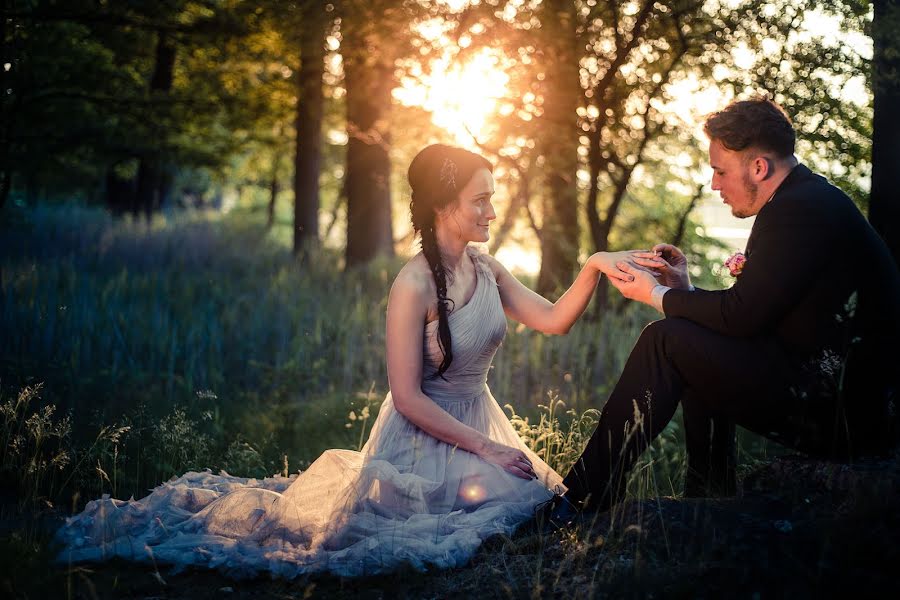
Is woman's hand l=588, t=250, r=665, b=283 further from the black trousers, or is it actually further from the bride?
the black trousers

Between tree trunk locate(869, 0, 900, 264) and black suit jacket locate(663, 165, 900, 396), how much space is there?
1.94 meters

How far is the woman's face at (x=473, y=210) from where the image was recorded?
4.07m

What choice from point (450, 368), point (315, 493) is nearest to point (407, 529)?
point (315, 493)

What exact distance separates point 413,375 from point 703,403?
1.37 m

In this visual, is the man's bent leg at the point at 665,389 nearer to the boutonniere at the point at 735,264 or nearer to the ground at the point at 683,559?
the ground at the point at 683,559

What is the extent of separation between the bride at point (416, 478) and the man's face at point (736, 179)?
658 millimetres

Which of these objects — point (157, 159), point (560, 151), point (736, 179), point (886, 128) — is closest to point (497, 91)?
point (560, 151)

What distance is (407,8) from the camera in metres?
7.82

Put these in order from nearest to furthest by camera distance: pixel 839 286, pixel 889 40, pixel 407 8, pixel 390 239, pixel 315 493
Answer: pixel 839 286 → pixel 315 493 → pixel 889 40 → pixel 407 8 → pixel 390 239

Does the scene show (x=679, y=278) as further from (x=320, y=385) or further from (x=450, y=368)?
(x=320, y=385)

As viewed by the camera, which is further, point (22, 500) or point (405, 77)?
point (405, 77)

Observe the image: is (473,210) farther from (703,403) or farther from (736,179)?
(703,403)

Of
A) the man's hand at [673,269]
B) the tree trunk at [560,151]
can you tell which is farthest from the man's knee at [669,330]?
the tree trunk at [560,151]

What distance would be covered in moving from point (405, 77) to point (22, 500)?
5512 mm
